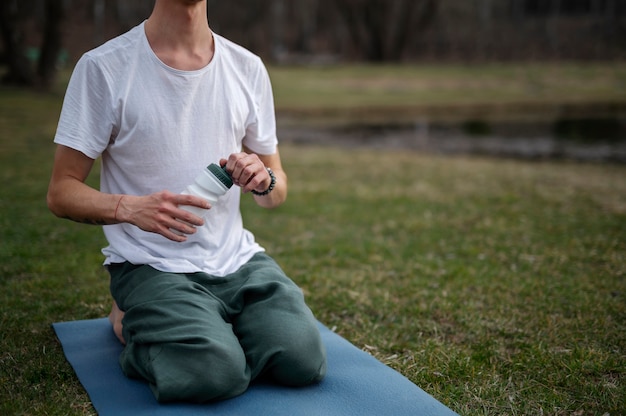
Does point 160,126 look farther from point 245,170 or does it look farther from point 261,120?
point 261,120

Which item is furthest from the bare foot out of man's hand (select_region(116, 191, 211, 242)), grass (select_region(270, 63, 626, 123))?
grass (select_region(270, 63, 626, 123))

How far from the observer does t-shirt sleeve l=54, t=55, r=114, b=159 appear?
246cm

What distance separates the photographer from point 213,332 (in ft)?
7.82

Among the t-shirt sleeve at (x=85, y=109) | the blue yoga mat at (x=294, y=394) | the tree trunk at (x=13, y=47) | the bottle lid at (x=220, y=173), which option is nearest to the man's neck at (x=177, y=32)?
the t-shirt sleeve at (x=85, y=109)

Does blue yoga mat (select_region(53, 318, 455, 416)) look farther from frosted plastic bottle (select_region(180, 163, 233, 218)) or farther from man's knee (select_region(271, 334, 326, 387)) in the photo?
frosted plastic bottle (select_region(180, 163, 233, 218))

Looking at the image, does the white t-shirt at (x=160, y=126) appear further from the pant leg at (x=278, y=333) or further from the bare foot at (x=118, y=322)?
the bare foot at (x=118, y=322)

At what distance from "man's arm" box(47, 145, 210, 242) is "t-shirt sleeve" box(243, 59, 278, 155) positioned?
580 mm

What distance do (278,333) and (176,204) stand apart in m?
0.62

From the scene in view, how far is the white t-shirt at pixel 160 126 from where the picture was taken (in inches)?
97.7

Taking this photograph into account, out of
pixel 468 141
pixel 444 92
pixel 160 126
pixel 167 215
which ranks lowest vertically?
pixel 444 92

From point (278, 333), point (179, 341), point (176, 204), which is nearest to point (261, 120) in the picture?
point (176, 204)

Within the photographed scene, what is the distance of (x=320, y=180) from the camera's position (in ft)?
25.3

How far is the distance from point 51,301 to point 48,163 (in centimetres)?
491

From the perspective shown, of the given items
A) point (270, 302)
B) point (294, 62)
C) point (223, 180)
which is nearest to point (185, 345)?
point (270, 302)
